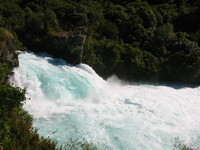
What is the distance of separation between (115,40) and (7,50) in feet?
59.2

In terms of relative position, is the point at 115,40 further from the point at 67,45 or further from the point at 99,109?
the point at 99,109

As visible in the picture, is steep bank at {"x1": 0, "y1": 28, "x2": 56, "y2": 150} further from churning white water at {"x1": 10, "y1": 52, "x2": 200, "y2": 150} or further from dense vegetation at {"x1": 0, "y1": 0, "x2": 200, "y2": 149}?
dense vegetation at {"x1": 0, "y1": 0, "x2": 200, "y2": 149}

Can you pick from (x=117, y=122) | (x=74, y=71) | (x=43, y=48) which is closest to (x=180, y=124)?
(x=117, y=122)

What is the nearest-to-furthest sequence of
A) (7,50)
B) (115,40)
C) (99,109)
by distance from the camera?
(7,50) < (99,109) < (115,40)

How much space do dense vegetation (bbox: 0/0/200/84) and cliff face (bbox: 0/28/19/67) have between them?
5.93 meters

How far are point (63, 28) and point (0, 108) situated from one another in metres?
17.9

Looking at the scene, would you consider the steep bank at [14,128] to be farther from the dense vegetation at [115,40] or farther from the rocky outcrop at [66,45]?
the dense vegetation at [115,40]

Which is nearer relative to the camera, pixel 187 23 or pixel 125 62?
pixel 125 62

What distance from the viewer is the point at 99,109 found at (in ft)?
62.2

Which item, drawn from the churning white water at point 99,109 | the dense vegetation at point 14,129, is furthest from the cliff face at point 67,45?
the dense vegetation at point 14,129

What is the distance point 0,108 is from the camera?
11406mm

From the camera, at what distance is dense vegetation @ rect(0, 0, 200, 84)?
2642cm

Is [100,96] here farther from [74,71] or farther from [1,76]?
[1,76]

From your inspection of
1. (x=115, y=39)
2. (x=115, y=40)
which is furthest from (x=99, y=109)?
(x=115, y=39)
